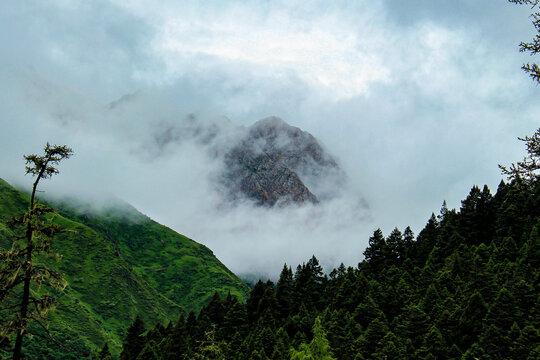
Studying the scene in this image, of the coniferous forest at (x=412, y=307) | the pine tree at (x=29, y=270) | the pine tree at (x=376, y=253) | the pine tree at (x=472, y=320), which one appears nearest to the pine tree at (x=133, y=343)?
the coniferous forest at (x=412, y=307)

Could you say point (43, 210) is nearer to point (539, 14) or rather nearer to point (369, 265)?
point (539, 14)

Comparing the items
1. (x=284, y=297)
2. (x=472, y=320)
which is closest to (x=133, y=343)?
(x=284, y=297)

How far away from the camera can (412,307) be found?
193 ft

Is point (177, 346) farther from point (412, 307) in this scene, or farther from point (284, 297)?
point (412, 307)

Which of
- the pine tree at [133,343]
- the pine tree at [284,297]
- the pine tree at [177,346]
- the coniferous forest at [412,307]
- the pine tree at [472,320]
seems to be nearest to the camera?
the coniferous forest at [412,307]

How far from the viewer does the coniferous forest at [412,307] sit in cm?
4881

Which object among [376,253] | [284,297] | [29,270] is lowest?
[29,270]

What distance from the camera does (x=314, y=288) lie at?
10156 cm

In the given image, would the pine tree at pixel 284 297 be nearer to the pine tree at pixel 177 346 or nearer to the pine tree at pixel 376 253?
the pine tree at pixel 376 253

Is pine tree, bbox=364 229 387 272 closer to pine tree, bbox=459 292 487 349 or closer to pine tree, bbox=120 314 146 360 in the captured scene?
pine tree, bbox=459 292 487 349

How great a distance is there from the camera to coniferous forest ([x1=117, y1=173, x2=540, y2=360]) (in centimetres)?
4881

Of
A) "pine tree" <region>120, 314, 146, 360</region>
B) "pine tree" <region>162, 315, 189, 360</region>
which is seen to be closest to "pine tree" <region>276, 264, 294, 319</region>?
"pine tree" <region>162, 315, 189, 360</region>

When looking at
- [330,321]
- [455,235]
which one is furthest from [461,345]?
[455,235]

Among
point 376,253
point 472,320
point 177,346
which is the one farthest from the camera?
point 376,253
